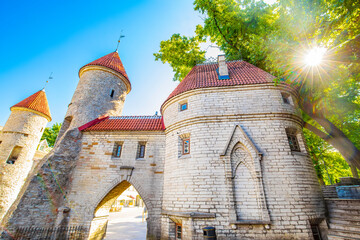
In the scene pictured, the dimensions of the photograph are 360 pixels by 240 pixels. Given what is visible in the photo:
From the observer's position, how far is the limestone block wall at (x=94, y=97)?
12334mm

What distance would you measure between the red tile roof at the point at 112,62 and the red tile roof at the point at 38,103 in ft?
30.5

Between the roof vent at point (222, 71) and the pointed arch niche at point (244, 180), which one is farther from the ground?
the roof vent at point (222, 71)

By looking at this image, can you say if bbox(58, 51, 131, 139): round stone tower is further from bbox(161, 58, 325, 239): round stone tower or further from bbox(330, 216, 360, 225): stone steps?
bbox(330, 216, 360, 225): stone steps

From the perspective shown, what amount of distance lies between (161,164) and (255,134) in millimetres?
5626

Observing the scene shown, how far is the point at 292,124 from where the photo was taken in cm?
842

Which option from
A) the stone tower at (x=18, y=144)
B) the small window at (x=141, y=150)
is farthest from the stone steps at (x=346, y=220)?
the stone tower at (x=18, y=144)

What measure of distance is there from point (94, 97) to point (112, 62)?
4.22 meters

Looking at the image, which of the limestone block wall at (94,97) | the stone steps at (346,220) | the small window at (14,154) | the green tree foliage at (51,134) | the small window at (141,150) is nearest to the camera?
the stone steps at (346,220)

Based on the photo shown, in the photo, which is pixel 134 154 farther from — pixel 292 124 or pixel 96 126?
pixel 292 124

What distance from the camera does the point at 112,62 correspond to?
15.1 metres

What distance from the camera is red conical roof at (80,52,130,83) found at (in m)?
14.1

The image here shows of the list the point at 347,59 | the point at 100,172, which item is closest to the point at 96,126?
the point at 100,172

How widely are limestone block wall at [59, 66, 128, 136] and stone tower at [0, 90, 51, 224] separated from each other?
7.74 m

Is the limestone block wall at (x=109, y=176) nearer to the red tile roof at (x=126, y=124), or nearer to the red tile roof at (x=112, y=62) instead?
the red tile roof at (x=126, y=124)
